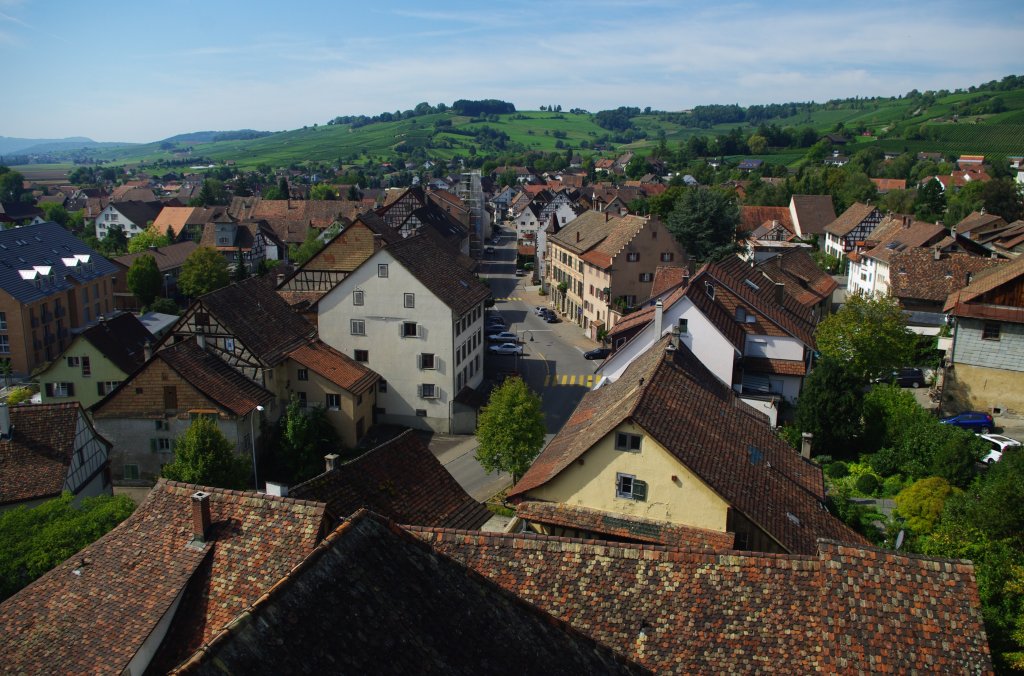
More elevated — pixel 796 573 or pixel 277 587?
pixel 277 587

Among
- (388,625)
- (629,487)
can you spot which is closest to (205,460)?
(629,487)

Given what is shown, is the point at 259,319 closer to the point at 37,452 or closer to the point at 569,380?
the point at 37,452

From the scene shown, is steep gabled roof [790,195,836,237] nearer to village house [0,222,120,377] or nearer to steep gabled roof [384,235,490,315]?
steep gabled roof [384,235,490,315]

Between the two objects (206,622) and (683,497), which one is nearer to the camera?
(206,622)

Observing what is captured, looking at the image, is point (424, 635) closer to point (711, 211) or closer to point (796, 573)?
point (796, 573)

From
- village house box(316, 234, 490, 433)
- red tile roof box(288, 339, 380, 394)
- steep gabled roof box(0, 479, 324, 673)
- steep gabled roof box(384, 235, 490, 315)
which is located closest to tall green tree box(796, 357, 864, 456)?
village house box(316, 234, 490, 433)

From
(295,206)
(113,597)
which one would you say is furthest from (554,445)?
(295,206)
